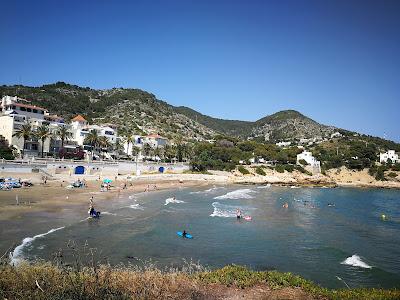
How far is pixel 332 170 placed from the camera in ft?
414

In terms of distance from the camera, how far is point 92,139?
79.1 metres

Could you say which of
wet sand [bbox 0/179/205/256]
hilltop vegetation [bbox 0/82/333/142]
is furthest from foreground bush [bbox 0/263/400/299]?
hilltop vegetation [bbox 0/82/333/142]

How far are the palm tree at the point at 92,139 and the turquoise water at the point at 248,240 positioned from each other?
1273 inches

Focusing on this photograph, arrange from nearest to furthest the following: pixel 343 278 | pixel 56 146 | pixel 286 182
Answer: pixel 343 278
pixel 56 146
pixel 286 182

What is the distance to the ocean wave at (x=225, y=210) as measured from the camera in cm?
4411

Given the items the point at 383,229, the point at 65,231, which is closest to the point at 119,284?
the point at 65,231

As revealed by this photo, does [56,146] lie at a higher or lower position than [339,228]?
higher

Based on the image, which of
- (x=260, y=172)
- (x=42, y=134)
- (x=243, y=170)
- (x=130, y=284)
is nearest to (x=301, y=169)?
(x=260, y=172)

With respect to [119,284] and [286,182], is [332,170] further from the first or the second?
[119,284]

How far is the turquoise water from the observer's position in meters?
23.8

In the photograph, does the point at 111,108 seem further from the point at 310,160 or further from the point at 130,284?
the point at 130,284

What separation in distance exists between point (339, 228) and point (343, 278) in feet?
62.7

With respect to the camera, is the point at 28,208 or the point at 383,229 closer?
the point at 28,208

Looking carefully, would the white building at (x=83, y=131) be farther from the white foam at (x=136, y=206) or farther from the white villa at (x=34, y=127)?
the white foam at (x=136, y=206)
